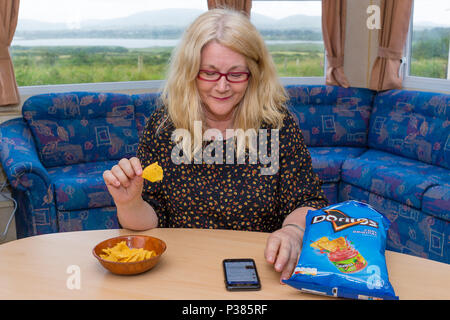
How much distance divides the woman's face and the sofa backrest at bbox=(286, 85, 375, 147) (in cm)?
245

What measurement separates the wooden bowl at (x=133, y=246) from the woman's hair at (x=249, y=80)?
1.44 ft

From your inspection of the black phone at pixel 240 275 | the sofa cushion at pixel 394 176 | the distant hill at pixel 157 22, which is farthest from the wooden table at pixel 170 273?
the distant hill at pixel 157 22

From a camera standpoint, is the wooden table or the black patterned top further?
the black patterned top

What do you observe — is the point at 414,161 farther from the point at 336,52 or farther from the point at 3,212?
the point at 3,212

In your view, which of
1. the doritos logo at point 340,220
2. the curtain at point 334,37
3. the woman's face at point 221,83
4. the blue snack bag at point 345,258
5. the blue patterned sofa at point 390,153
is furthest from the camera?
the curtain at point 334,37

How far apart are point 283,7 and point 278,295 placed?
3.85 meters

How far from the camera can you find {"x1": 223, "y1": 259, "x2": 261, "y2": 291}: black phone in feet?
3.27

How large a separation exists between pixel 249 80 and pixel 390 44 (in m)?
2.76

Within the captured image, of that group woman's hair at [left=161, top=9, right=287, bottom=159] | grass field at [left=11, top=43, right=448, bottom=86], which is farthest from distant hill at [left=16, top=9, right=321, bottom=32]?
woman's hair at [left=161, top=9, right=287, bottom=159]

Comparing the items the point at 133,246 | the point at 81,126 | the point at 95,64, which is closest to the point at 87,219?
the point at 81,126

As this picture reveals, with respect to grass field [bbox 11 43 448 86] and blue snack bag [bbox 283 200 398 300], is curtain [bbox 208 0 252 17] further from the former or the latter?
blue snack bag [bbox 283 200 398 300]

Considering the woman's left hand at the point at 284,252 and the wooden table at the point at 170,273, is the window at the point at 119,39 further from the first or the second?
the woman's left hand at the point at 284,252

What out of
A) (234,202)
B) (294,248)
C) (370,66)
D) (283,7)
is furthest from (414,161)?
(294,248)

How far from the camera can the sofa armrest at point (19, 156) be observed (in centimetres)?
262
